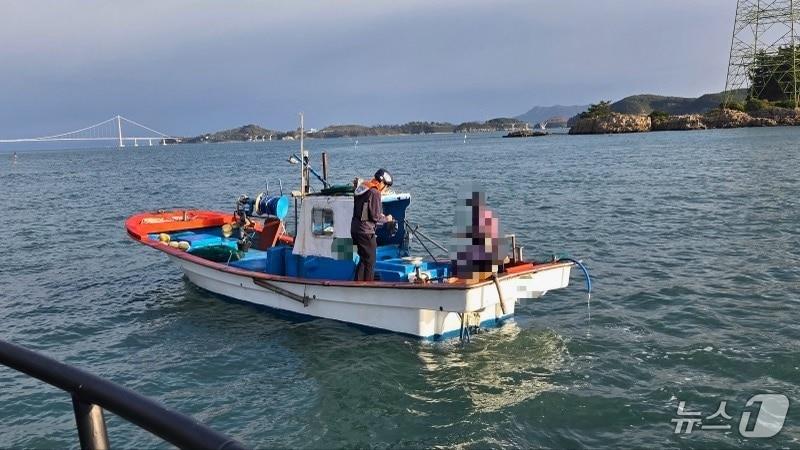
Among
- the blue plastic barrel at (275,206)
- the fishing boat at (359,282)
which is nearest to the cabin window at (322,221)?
the fishing boat at (359,282)

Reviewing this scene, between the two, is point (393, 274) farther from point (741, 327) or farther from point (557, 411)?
point (741, 327)

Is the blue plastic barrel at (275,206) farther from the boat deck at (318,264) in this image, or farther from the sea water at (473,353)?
the sea water at (473,353)

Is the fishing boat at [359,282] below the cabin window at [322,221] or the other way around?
below

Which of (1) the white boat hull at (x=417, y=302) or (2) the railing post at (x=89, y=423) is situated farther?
(1) the white boat hull at (x=417, y=302)

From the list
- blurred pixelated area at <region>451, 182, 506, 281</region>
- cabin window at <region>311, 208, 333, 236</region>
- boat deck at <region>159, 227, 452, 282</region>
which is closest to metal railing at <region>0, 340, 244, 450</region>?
blurred pixelated area at <region>451, 182, 506, 281</region>

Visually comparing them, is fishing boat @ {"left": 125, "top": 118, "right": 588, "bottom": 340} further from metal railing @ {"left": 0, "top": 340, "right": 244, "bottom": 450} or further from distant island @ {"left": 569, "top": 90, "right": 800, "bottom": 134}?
distant island @ {"left": 569, "top": 90, "right": 800, "bottom": 134}

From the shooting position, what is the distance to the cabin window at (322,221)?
37.4ft

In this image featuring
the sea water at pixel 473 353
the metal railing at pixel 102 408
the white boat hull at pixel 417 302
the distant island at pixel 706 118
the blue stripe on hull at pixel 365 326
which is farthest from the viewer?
the distant island at pixel 706 118

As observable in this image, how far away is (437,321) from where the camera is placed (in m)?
10.2

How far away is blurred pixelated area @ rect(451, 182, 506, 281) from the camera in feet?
31.7

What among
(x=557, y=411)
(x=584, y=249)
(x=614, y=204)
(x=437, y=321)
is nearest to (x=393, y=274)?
(x=437, y=321)

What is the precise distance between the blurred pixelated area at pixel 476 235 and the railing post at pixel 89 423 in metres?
7.87

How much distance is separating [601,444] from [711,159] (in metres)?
42.0

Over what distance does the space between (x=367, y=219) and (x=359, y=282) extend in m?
1.07
